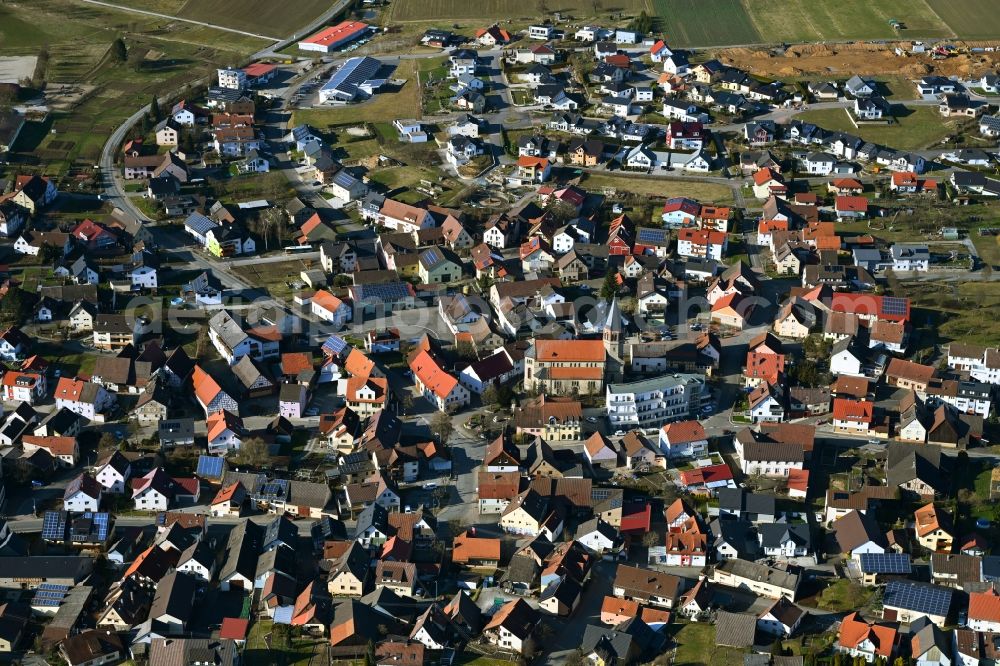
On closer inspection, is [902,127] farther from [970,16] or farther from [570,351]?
[570,351]

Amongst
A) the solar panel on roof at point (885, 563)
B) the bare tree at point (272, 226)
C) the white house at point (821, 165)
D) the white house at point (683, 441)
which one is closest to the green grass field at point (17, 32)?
the bare tree at point (272, 226)

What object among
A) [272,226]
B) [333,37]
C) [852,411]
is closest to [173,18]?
[333,37]

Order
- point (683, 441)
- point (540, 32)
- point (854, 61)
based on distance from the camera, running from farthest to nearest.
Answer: point (540, 32) → point (854, 61) → point (683, 441)

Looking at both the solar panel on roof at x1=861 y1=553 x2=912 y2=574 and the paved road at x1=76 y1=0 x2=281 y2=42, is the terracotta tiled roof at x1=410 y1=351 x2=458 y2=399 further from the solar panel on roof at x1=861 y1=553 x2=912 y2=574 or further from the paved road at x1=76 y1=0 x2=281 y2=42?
the paved road at x1=76 y1=0 x2=281 y2=42

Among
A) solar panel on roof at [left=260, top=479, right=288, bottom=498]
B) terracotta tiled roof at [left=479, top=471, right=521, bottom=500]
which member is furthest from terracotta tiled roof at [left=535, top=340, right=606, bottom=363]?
solar panel on roof at [left=260, top=479, right=288, bottom=498]

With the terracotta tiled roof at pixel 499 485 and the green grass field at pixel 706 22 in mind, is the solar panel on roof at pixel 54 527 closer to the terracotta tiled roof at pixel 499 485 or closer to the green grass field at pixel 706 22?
the terracotta tiled roof at pixel 499 485

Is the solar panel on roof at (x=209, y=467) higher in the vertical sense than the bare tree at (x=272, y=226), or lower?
higher
